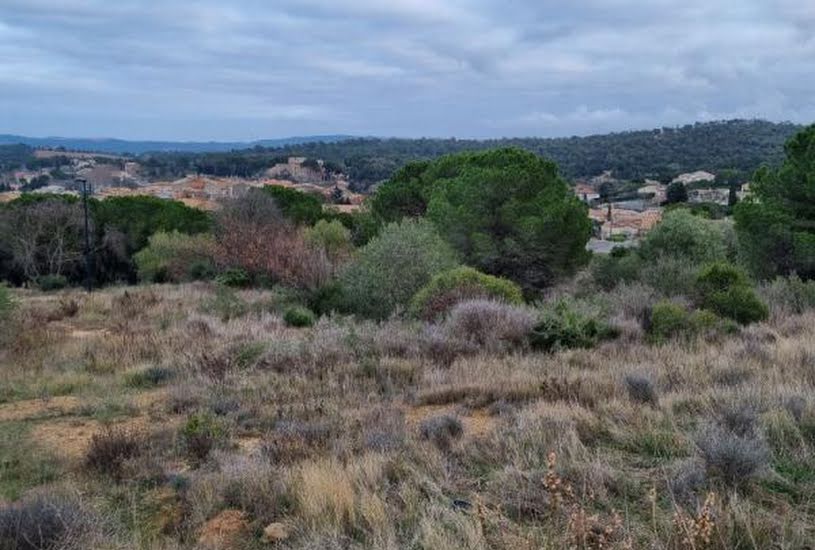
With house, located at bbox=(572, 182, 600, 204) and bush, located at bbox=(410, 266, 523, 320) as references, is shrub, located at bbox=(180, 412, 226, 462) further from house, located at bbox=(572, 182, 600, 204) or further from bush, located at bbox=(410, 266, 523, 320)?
house, located at bbox=(572, 182, 600, 204)

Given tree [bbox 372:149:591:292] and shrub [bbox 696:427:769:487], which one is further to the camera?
tree [bbox 372:149:591:292]

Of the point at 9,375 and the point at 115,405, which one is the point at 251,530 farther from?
the point at 9,375

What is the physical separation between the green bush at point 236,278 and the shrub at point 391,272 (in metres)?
9.69

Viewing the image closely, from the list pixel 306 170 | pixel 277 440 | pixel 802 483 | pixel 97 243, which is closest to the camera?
pixel 802 483

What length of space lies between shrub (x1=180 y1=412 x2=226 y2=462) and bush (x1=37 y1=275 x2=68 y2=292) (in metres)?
29.3

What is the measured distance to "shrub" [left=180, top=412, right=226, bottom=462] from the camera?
6.30m

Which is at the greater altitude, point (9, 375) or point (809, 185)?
point (809, 185)

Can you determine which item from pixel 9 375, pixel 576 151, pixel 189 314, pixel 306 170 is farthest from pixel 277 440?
pixel 576 151

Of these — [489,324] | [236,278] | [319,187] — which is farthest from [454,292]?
[319,187]

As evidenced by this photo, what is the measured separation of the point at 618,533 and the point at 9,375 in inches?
378

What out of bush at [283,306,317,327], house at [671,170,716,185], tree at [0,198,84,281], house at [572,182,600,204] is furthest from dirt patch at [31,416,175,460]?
house at [572,182,600,204]

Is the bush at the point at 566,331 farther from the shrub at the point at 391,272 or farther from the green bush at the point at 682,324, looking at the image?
the shrub at the point at 391,272

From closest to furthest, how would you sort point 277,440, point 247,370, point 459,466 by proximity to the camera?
1. point 459,466
2. point 277,440
3. point 247,370

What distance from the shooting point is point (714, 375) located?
A: 7879 millimetres
